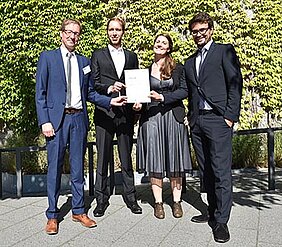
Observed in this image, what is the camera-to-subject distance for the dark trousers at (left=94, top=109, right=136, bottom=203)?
4668mm

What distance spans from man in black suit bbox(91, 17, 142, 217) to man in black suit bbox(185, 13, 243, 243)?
0.93 metres

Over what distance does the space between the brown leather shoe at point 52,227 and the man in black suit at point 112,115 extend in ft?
2.03

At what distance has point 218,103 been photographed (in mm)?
3828

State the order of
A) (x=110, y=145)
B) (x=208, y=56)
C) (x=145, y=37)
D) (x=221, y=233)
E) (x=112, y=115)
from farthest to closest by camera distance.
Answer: (x=145, y=37) < (x=110, y=145) < (x=112, y=115) < (x=208, y=56) < (x=221, y=233)

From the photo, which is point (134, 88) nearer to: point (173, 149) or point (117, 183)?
point (173, 149)

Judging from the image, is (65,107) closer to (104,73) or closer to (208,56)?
(104,73)

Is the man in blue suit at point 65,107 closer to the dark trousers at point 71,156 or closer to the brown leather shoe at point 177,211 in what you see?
the dark trousers at point 71,156

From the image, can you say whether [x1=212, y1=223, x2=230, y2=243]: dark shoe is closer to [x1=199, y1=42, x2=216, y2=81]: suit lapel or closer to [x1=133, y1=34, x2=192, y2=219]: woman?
[x1=133, y1=34, x2=192, y2=219]: woman

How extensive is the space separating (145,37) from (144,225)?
6448 mm

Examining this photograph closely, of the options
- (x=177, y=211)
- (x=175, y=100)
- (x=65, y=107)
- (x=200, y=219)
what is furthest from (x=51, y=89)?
(x=200, y=219)

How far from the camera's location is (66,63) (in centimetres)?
414

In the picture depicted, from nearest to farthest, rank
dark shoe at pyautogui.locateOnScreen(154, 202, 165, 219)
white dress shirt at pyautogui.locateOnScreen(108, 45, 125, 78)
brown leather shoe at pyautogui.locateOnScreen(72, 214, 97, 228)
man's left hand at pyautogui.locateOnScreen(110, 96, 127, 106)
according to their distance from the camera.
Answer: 1. brown leather shoe at pyautogui.locateOnScreen(72, 214, 97, 228)
2. man's left hand at pyautogui.locateOnScreen(110, 96, 127, 106)
3. dark shoe at pyautogui.locateOnScreen(154, 202, 165, 219)
4. white dress shirt at pyautogui.locateOnScreen(108, 45, 125, 78)

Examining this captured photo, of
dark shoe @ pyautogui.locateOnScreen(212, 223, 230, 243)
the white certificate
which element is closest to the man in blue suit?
the white certificate

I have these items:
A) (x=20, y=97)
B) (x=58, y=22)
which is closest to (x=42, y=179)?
(x=20, y=97)
